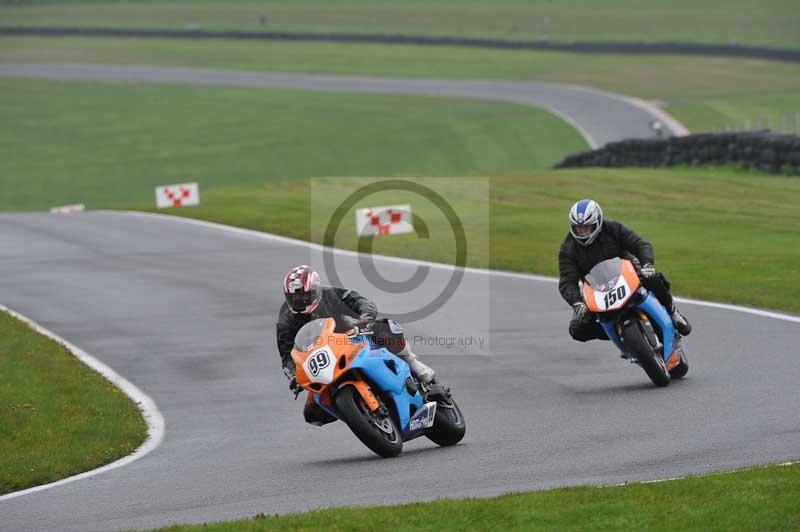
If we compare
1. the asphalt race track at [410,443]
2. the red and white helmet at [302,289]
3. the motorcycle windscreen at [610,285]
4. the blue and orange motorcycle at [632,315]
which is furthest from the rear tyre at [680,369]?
the red and white helmet at [302,289]

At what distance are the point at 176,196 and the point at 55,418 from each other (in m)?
24.1

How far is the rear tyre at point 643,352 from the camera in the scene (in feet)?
43.8

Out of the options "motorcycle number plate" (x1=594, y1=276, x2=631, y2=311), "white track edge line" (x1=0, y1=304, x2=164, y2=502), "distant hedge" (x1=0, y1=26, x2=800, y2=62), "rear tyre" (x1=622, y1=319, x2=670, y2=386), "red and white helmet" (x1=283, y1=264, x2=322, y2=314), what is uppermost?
"distant hedge" (x1=0, y1=26, x2=800, y2=62)

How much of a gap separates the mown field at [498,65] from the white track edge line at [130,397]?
41195 mm

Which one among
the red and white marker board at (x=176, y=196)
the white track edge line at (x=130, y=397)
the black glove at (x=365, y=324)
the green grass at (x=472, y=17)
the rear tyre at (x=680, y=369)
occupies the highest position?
Answer: the green grass at (x=472, y=17)

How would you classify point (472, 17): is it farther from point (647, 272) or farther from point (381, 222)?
point (647, 272)

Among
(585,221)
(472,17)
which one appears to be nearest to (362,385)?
(585,221)

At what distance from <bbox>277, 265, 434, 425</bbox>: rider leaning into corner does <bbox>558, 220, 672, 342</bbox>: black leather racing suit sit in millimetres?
2781

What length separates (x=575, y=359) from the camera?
1584cm

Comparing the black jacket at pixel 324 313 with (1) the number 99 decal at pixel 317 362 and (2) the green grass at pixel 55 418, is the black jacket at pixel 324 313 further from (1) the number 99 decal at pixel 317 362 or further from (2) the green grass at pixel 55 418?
(2) the green grass at pixel 55 418

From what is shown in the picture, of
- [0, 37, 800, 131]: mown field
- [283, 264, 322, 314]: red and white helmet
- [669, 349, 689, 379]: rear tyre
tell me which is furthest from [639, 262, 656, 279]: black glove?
[0, 37, 800, 131]: mown field

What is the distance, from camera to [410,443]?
12.4m

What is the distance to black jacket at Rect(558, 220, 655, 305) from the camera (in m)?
14.1

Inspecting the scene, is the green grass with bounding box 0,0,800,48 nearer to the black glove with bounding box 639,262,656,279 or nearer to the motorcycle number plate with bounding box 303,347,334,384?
the black glove with bounding box 639,262,656,279
